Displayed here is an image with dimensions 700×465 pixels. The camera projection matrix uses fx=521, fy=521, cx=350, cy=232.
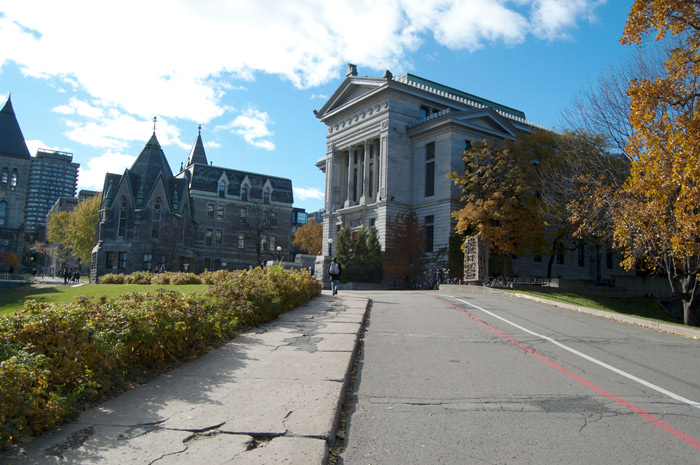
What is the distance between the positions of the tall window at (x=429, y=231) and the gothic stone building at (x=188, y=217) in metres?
26.0

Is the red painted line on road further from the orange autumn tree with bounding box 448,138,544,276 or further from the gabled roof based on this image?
the gabled roof

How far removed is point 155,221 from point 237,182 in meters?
17.7

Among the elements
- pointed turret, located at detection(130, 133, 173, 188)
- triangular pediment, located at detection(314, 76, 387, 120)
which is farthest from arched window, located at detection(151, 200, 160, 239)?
triangular pediment, located at detection(314, 76, 387, 120)

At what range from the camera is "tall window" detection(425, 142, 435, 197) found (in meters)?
49.2

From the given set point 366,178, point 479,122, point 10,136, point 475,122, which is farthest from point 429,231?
point 10,136

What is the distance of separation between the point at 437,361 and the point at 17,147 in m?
84.4

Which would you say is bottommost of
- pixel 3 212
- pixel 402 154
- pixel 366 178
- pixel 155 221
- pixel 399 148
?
pixel 155 221

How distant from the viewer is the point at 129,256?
53500 millimetres

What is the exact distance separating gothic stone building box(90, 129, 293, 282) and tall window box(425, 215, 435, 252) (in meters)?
26.0

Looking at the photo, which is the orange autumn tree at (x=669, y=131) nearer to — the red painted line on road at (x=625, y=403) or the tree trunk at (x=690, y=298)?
the tree trunk at (x=690, y=298)

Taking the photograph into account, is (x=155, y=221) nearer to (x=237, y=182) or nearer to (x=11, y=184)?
(x=237, y=182)

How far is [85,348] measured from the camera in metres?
5.43

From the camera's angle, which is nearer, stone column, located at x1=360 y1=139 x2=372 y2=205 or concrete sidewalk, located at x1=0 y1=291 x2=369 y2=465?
concrete sidewalk, located at x1=0 y1=291 x2=369 y2=465

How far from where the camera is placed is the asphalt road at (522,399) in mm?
4605
